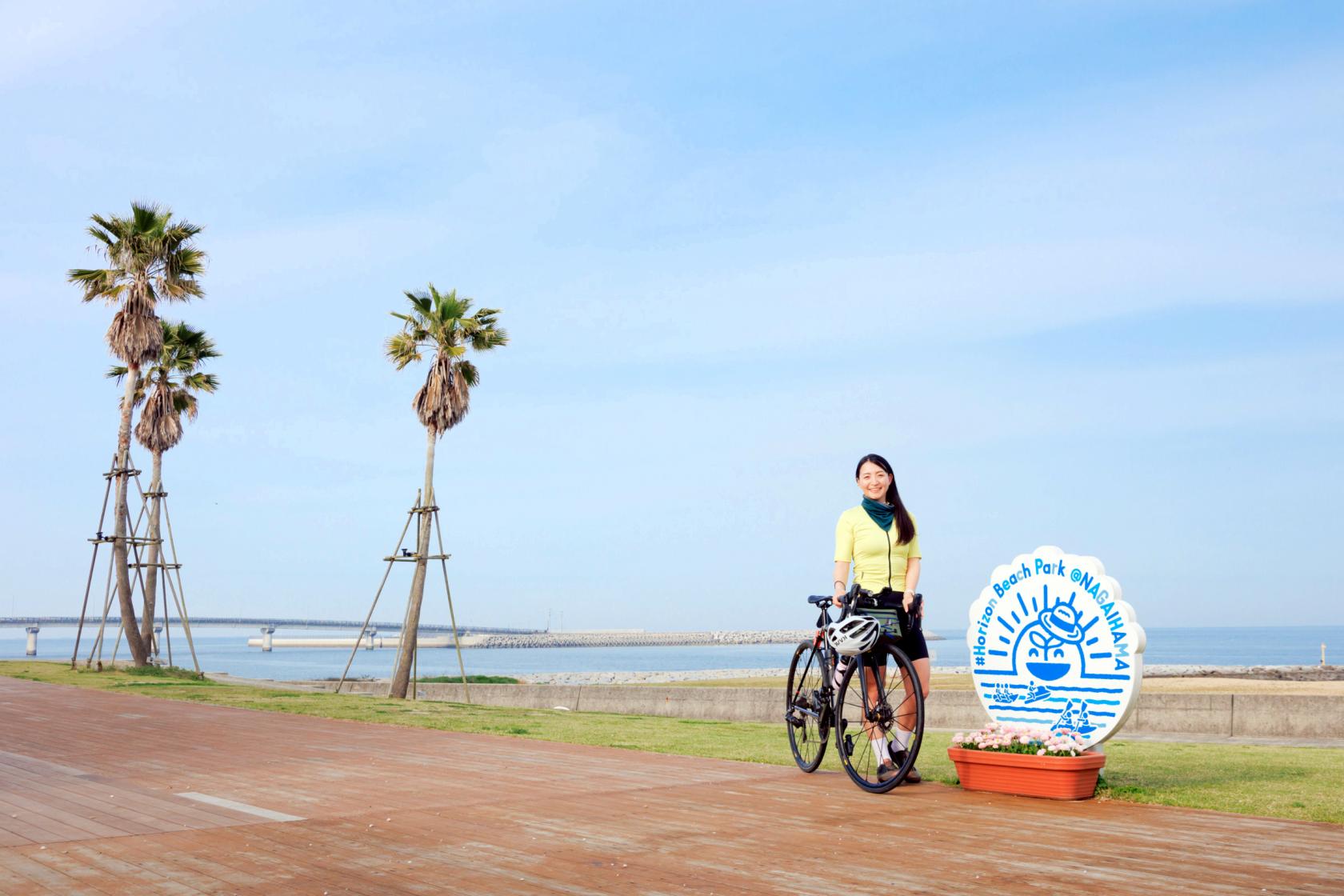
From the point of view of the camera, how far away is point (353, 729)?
11930 millimetres

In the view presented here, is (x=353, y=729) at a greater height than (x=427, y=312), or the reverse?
(x=427, y=312)

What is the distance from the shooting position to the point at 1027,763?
678cm

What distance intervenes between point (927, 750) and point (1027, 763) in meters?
3.33

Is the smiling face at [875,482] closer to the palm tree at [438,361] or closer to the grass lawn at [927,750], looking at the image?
the grass lawn at [927,750]

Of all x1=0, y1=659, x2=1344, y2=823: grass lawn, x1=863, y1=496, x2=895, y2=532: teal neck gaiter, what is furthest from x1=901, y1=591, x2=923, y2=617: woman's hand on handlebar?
x1=0, y1=659, x2=1344, y2=823: grass lawn

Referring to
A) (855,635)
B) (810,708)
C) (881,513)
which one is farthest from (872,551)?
(810,708)

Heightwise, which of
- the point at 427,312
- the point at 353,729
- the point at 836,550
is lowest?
the point at 353,729

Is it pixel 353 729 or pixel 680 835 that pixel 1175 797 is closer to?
pixel 680 835

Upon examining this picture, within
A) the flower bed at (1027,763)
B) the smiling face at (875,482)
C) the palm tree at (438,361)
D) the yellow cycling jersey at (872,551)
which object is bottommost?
A: the flower bed at (1027,763)

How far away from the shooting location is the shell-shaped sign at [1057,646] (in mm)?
6934

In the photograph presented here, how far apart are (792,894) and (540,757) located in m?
5.20

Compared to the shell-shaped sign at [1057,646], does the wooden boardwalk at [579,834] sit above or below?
below

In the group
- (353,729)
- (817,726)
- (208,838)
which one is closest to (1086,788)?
(817,726)

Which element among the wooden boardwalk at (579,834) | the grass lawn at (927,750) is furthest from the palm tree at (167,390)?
the wooden boardwalk at (579,834)
